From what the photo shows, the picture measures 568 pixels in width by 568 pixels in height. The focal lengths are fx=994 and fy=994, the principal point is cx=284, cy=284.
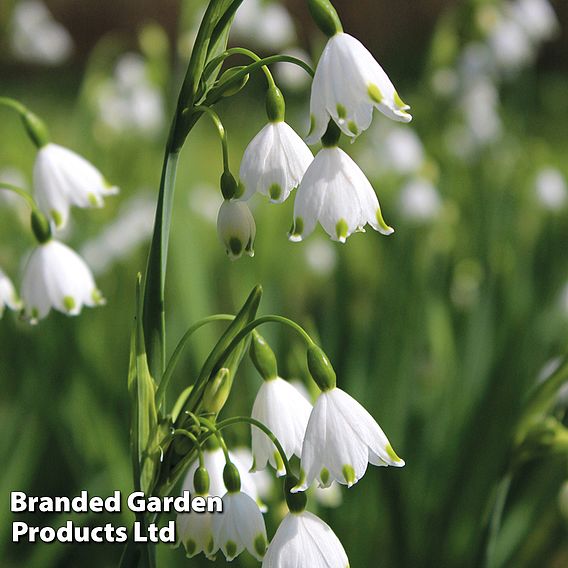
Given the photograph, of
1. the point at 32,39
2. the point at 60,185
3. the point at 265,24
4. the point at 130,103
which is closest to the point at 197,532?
the point at 60,185

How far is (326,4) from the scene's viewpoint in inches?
43.0

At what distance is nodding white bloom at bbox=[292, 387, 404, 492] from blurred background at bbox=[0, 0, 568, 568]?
473mm

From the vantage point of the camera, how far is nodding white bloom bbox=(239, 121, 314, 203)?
1.11 meters

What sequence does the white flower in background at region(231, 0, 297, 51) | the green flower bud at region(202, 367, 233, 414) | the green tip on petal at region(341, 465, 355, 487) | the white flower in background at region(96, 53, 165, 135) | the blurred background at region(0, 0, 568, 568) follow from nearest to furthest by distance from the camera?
1. the green tip on petal at region(341, 465, 355, 487)
2. the green flower bud at region(202, 367, 233, 414)
3. the blurred background at region(0, 0, 568, 568)
4. the white flower in background at region(231, 0, 297, 51)
5. the white flower in background at region(96, 53, 165, 135)

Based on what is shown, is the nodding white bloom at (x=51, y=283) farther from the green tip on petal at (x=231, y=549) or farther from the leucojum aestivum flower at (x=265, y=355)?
the green tip on petal at (x=231, y=549)

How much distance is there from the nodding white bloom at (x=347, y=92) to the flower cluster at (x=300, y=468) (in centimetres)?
25

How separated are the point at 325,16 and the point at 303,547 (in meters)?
0.58

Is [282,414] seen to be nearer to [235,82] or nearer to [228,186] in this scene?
[228,186]

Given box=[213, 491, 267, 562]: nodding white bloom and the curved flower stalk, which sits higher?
the curved flower stalk

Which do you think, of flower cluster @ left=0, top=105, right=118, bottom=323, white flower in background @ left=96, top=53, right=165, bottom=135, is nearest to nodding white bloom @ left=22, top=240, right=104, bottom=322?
flower cluster @ left=0, top=105, right=118, bottom=323

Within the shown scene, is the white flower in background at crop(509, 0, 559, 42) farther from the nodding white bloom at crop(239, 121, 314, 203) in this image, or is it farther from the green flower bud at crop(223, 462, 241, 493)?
the green flower bud at crop(223, 462, 241, 493)

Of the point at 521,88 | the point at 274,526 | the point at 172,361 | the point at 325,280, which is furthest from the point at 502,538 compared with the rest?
the point at 521,88

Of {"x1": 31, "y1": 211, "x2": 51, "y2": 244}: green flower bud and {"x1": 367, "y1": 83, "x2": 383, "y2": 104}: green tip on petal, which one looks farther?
{"x1": 31, "y1": 211, "x2": 51, "y2": 244}: green flower bud

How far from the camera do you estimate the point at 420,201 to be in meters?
3.19
